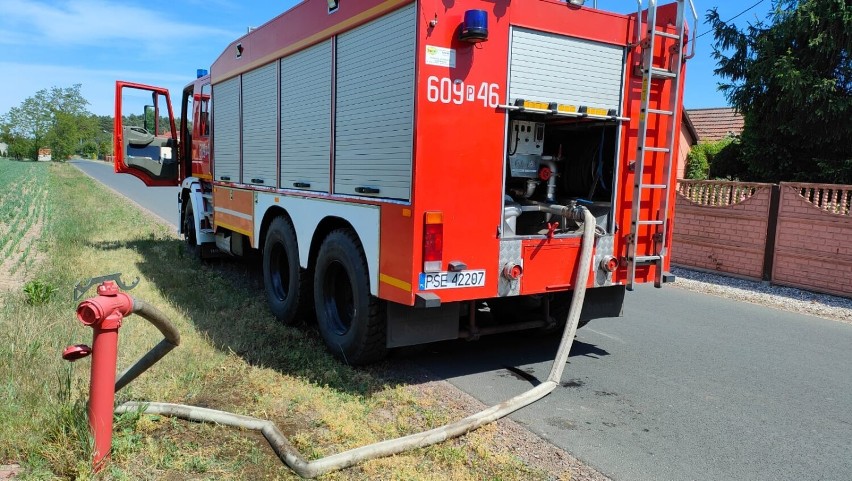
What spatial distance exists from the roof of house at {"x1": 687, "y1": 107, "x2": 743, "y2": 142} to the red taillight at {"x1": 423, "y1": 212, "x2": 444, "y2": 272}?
2594cm

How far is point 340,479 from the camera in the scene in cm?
334

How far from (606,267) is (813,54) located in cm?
1069

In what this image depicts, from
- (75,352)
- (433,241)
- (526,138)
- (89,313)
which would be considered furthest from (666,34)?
(75,352)

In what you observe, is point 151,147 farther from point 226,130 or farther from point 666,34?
point 666,34

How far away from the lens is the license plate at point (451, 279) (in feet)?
14.3

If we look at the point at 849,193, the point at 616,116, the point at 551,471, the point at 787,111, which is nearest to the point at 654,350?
the point at 616,116

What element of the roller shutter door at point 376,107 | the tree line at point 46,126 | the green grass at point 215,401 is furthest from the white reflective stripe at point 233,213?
the tree line at point 46,126

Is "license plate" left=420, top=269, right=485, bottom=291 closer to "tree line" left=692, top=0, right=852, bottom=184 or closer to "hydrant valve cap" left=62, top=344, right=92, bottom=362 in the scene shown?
"hydrant valve cap" left=62, top=344, right=92, bottom=362

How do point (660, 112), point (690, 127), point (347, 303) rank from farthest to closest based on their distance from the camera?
point (690, 127)
point (347, 303)
point (660, 112)

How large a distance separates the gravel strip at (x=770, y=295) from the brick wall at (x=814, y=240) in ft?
0.68

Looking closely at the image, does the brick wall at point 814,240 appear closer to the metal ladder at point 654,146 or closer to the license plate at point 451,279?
the metal ladder at point 654,146

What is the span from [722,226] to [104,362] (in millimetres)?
10090

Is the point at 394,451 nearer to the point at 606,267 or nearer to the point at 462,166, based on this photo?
the point at 462,166

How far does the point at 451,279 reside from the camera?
449 cm
